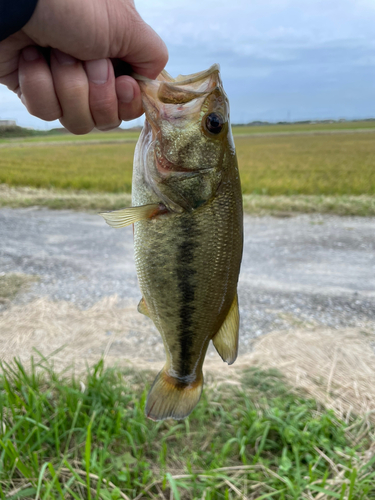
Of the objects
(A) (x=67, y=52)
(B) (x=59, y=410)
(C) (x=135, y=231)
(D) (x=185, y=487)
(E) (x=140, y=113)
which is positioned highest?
(A) (x=67, y=52)

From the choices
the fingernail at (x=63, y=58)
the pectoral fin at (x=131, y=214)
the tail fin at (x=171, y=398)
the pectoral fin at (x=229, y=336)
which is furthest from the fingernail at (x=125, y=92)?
the tail fin at (x=171, y=398)

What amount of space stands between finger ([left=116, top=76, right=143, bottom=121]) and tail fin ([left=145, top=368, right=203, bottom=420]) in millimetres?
1140

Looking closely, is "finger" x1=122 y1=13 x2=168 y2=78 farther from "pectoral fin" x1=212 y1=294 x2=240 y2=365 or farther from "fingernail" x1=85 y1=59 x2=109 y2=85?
"pectoral fin" x1=212 y1=294 x2=240 y2=365

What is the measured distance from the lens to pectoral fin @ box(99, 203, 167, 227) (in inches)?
Result: 50.8

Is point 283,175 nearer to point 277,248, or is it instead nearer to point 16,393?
point 277,248

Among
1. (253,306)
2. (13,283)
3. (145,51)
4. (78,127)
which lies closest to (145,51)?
(145,51)

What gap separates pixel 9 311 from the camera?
5098 millimetres

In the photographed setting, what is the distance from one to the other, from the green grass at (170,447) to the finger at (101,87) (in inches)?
73.5

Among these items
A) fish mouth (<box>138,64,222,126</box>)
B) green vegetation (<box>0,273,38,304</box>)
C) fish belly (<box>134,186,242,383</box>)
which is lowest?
green vegetation (<box>0,273,38,304</box>)

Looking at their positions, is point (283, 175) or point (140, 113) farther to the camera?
point (283, 175)

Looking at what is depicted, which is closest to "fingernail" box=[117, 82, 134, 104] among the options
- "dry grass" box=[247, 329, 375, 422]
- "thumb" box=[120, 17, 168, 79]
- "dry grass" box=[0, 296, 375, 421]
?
"thumb" box=[120, 17, 168, 79]

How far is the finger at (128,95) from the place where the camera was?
1.57m

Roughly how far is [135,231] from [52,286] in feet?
16.4

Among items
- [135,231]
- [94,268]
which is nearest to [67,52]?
[135,231]
